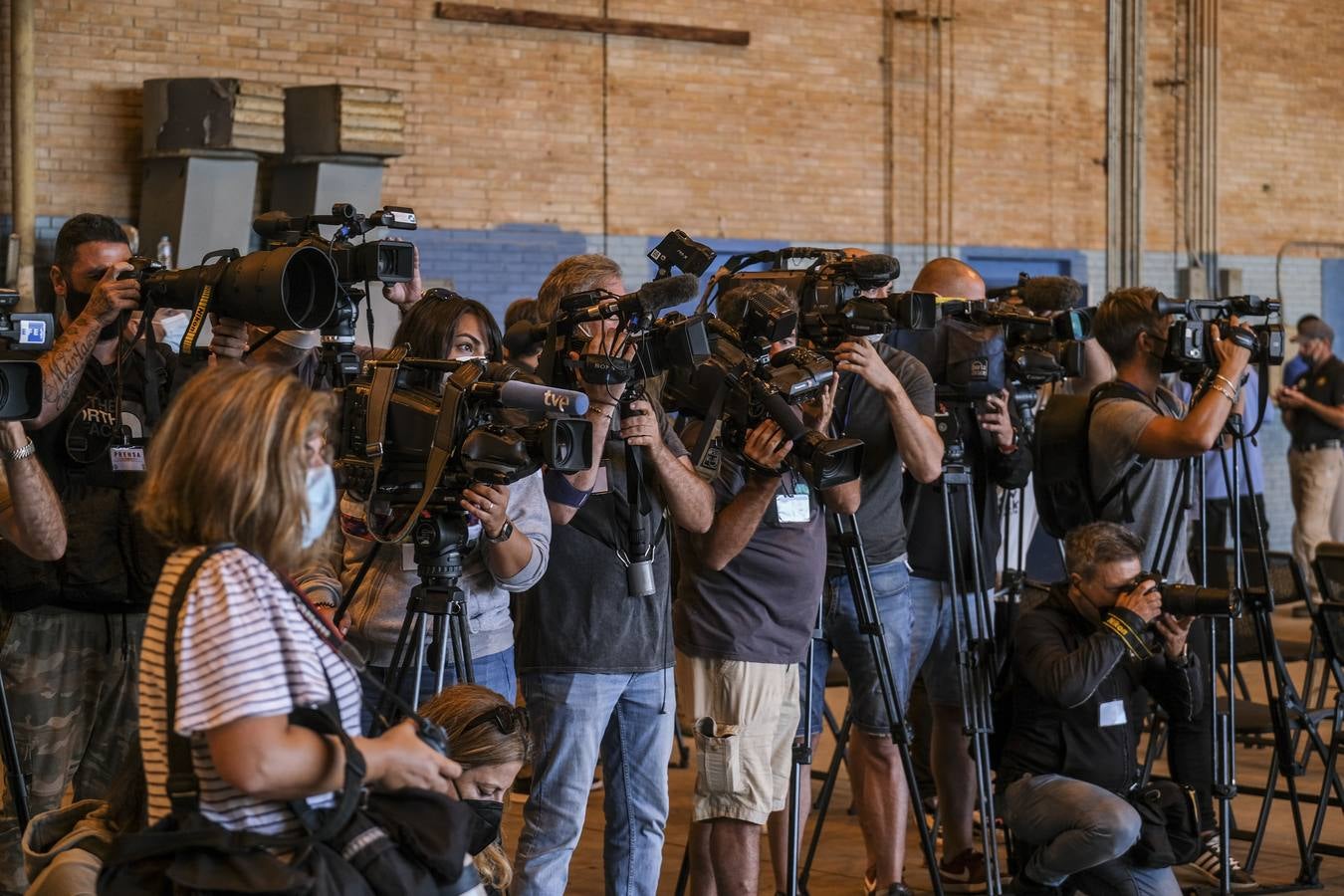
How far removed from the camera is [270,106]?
→ 333 inches

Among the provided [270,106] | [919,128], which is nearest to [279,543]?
[270,106]

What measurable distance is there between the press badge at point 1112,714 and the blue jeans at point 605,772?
1164 millimetres

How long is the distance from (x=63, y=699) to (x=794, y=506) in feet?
5.50

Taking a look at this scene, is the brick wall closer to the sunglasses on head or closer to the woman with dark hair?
the woman with dark hair

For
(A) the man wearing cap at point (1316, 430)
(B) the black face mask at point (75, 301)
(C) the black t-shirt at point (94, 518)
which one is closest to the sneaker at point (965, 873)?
(C) the black t-shirt at point (94, 518)

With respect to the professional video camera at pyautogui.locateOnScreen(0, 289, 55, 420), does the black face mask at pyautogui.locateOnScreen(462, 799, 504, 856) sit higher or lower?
lower

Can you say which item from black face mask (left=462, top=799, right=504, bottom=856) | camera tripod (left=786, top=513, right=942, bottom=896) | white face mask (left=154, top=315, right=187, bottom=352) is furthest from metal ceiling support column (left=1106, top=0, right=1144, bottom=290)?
black face mask (left=462, top=799, right=504, bottom=856)

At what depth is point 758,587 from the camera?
375 centimetres

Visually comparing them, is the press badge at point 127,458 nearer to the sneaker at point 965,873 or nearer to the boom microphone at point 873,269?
the boom microphone at point 873,269

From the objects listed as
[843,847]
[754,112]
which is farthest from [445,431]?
[754,112]

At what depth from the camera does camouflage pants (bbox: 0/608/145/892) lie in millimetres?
3748

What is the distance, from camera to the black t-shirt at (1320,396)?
10.6 metres

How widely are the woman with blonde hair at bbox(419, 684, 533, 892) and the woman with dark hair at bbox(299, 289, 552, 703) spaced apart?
0.38m

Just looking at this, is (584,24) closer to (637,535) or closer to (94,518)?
(94,518)
